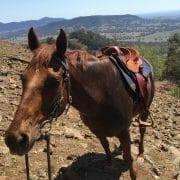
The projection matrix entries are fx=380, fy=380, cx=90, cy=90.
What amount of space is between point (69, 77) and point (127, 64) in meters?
1.72

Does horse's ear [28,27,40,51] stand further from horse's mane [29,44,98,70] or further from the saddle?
the saddle

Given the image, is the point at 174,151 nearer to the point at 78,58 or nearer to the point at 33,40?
the point at 78,58

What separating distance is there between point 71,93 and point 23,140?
1.00m

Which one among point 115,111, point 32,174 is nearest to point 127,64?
point 115,111

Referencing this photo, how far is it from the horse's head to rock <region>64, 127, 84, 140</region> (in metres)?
3.26

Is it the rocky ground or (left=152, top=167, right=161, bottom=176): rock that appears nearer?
the rocky ground

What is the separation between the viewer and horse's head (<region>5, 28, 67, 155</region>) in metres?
3.22

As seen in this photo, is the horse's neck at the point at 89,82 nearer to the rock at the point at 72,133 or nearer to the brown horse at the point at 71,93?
the brown horse at the point at 71,93

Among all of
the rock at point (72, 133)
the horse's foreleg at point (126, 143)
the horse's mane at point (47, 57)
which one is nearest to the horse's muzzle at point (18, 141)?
the horse's mane at point (47, 57)

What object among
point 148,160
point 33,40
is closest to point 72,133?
point 148,160

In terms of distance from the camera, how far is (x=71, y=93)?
4051mm

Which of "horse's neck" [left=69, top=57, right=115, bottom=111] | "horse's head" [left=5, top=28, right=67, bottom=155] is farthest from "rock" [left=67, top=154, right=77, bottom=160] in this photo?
"horse's head" [left=5, top=28, right=67, bottom=155]

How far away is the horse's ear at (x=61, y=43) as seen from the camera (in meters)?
3.48

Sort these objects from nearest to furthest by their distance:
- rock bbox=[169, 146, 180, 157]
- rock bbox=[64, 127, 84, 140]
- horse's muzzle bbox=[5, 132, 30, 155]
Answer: horse's muzzle bbox=[5, 132, 30, 155] < rock bbox=[64, 127, 84, 140] < rock bbox=[169, 146, 180, 157]
